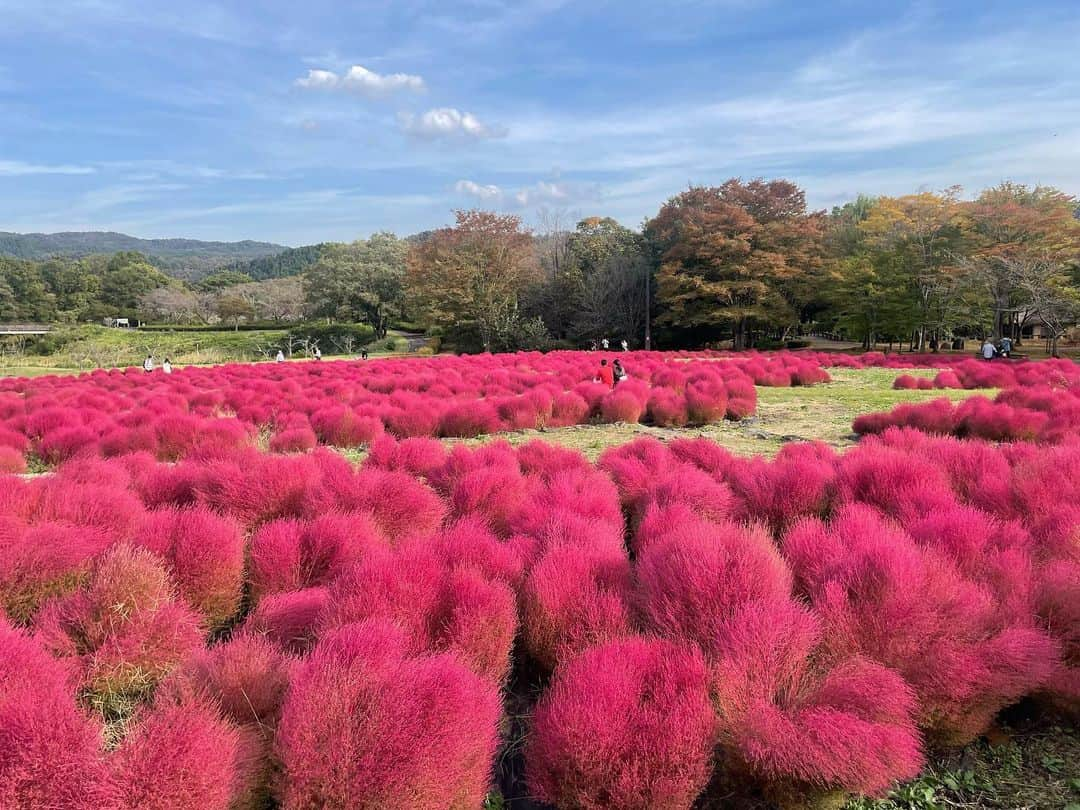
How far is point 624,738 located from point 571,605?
3.21 ft

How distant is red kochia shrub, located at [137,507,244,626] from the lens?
11.2 feet

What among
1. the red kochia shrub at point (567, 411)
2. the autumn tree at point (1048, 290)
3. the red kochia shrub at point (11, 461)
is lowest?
the red kochia shrub at point (567, 411)

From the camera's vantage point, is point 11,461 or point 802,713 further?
point 11,461

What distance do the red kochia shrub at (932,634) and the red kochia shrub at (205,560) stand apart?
9.76ft

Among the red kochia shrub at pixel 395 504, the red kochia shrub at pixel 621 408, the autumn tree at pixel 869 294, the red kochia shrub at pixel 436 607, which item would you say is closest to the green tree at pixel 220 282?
the autumn tree at pixel 869 294

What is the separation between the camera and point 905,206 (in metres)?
35.3

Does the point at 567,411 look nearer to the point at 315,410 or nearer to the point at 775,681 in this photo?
the point at 315,410

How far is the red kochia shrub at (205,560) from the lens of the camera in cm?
340

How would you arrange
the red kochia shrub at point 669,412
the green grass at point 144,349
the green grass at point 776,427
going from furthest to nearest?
the green grass at point 144,349
the red kochia shrub at point 669,412
the green grass at point 776,427

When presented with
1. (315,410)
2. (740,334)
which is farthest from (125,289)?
(315,410)

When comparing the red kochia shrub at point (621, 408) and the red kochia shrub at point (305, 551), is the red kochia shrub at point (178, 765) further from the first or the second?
the red kochia shrub at point (621, 408)

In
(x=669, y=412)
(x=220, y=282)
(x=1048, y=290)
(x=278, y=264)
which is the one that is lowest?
(x=669, y=412)

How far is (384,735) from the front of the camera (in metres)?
1.90

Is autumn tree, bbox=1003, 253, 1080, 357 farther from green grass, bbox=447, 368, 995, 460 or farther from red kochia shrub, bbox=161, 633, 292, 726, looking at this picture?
red kochia shrub, bbox=161, 633, 292, 726
